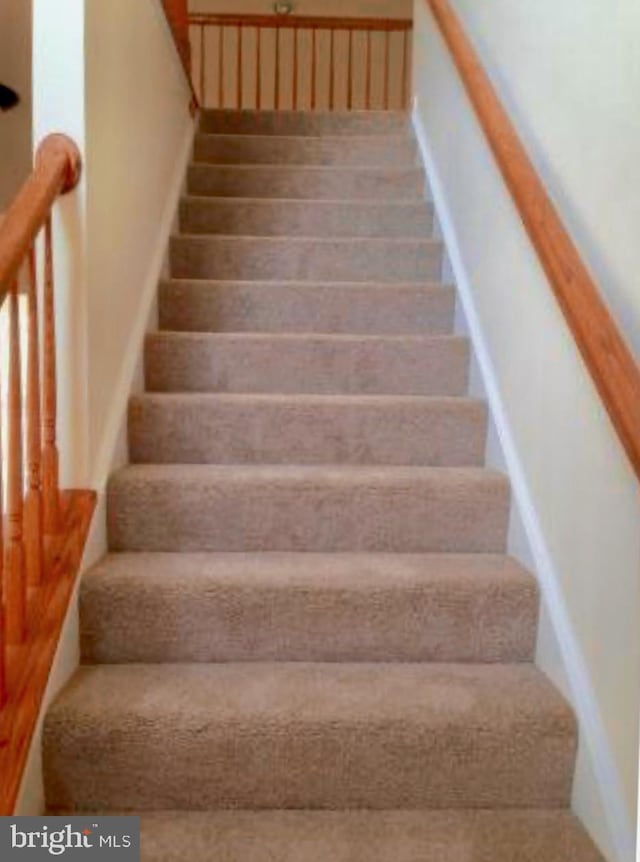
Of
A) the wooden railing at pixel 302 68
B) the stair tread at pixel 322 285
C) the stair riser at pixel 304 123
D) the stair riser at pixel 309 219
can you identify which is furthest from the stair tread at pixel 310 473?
the wooden railing at pixel 302 68

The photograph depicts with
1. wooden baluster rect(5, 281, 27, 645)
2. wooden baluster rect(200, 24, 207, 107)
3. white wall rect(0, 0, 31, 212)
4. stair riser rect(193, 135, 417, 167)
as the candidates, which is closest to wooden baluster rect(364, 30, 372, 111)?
wooden baluster rect(200, 24, 207, 107)

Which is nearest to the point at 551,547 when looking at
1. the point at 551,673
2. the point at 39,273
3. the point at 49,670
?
the point at 551,673

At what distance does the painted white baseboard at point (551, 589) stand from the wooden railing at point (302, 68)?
3.69 m

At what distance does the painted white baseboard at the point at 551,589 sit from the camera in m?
1.46

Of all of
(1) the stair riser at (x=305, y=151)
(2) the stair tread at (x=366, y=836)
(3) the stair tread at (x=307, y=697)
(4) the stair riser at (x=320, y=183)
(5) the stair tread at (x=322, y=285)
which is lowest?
(2) the stair tread at (x=366, y=836)

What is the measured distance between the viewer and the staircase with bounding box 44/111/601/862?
158 cm

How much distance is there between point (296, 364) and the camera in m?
2.51

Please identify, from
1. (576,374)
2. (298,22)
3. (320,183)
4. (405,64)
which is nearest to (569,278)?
(576,374)

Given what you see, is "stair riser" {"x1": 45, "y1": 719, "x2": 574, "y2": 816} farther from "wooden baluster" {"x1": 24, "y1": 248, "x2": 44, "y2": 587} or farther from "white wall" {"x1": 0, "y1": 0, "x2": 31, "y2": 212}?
"white wall" {"x1": 0, "y1": 0, "x2": 31, "y2": 212}

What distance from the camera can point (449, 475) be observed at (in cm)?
215

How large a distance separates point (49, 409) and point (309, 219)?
5.78ft

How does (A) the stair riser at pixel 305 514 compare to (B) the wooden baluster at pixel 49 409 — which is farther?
(A) the stair riser at pixel 305 514

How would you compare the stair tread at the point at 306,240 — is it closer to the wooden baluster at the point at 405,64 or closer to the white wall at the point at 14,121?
the white wall at the point at 14,121

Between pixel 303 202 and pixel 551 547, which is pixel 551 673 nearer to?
pixel 551 547
